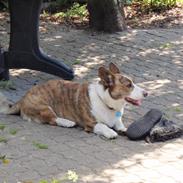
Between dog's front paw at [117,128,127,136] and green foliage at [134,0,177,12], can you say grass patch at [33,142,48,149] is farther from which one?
green foliage at [134,0,177,12]

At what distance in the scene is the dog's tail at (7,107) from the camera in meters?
7.01

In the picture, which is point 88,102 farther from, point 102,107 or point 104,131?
point 104,131

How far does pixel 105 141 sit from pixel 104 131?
0.44 feet

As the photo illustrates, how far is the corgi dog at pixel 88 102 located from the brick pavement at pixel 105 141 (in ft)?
0.38

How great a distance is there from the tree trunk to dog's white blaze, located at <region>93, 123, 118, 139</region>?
5455mm

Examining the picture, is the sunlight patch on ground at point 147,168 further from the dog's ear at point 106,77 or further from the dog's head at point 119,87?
the dog's ear at point 106,77

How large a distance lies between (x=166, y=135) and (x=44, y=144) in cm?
128

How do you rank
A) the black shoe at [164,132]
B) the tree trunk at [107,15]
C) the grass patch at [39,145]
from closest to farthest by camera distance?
the grass patch at [39,145] < the black shoe at [164,132] < the tree trunk at [107,15]

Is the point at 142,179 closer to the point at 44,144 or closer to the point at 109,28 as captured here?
the point at 44,144

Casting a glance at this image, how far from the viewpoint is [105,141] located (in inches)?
240

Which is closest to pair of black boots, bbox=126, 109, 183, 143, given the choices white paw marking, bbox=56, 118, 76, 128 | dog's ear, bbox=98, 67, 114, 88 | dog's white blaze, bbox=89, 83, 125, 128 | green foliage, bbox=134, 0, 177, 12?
dog's white blaze, bbox=89, 83, 125, 128

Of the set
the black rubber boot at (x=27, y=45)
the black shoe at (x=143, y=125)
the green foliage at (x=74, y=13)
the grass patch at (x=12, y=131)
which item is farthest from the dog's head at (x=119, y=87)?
the green foliage at (x=74, y=13)

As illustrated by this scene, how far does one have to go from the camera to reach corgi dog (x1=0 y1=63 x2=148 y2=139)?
6.21m

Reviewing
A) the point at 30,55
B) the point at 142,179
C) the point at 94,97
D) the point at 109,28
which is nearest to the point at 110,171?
the point at 142,179
